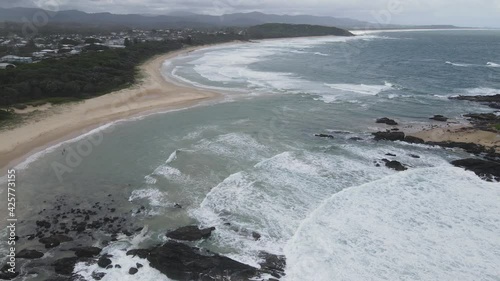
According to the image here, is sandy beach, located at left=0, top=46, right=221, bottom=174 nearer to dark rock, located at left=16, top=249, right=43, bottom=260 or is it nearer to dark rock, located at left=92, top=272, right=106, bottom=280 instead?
dark rock, located at left=16, top=249, right=43, bottom=260

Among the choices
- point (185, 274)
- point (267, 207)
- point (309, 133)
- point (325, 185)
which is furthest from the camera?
point (309, 133)

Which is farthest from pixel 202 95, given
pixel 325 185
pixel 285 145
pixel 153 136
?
pixel 325 185

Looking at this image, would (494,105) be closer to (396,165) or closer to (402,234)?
(396,165)

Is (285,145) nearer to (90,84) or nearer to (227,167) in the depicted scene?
(227,167)

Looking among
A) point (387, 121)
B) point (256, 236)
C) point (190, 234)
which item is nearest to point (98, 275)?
point (190, 234)

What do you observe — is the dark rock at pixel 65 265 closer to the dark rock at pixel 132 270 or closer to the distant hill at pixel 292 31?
the dark rock at pixel 132 270

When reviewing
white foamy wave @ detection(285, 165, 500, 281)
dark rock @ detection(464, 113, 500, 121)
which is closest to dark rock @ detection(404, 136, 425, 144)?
white foamy wave @ detection(285, 165, 500, 281)

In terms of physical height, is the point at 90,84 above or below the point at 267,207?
above
